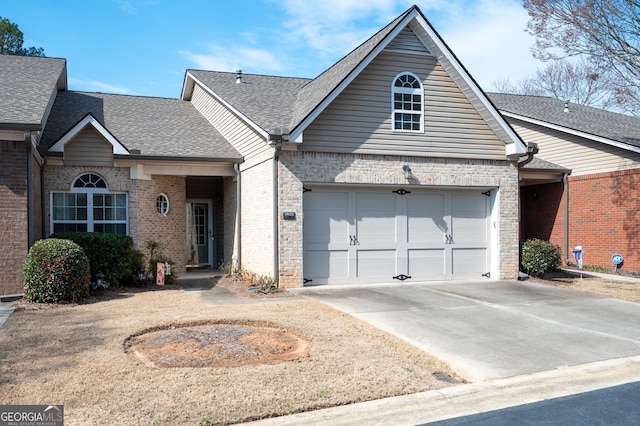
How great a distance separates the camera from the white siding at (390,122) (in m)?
13.5

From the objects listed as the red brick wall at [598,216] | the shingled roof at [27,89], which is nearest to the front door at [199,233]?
the shingled roof at [27,89]

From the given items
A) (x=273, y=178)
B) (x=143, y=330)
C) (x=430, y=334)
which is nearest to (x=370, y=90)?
(x=273, y=178)

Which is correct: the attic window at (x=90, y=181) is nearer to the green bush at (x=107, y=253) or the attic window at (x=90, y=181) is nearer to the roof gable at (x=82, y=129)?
the roof gable at (x=82, y=129)

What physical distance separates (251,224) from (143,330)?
21.1 ft

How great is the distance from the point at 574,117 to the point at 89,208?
59.7 feet

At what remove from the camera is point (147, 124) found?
17.2 meters

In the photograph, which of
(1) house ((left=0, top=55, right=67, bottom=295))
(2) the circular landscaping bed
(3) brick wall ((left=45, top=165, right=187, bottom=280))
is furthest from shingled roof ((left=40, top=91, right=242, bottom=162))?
(2) the circular landscaping bed

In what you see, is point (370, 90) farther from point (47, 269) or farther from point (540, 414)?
point (540, 414)

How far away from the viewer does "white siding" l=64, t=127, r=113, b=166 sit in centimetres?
A: 1409

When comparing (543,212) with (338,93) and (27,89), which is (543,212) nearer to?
(338,93)

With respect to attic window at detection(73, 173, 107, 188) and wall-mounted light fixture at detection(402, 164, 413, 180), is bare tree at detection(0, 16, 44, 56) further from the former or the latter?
wall-mounted light fixture at detection(402, 164, 413, 180)

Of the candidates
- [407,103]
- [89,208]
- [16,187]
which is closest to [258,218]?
[89,208]

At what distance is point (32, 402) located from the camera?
537 cm

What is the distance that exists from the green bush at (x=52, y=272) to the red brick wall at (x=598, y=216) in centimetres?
1569
